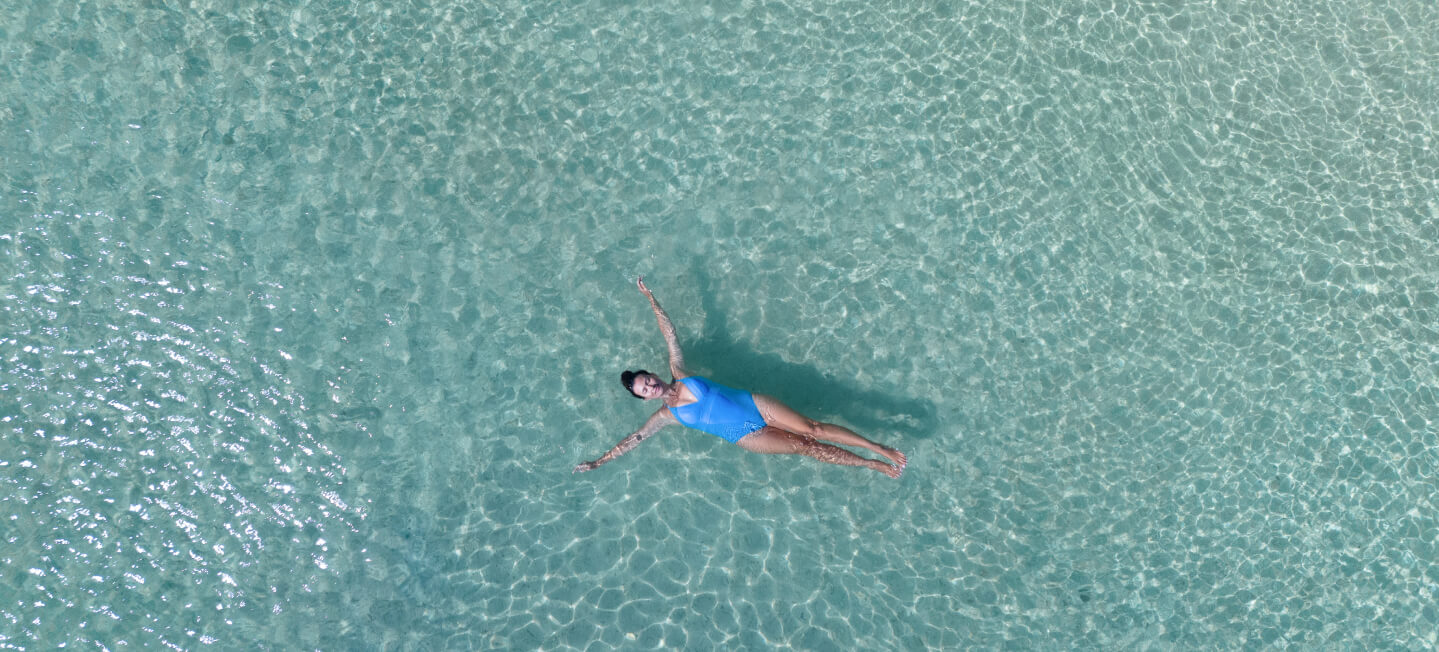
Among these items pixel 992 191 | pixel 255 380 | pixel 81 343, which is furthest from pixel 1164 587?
pixel 81 343

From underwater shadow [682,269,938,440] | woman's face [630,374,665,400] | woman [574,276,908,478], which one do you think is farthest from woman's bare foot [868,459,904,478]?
woman's face [630,374,665,400]

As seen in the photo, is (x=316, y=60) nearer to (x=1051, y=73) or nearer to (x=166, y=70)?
(x=166, y=70)

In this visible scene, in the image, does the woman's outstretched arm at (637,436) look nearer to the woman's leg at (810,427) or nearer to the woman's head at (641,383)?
the woman's head at (641,383)

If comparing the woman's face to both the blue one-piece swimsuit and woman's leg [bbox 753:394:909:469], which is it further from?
woman's leg [bbox 753:394:909:469]

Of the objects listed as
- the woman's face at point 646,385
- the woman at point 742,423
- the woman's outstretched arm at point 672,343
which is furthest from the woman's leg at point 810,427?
the woman's face at point 646,385

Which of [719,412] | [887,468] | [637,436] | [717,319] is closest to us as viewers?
[719,412]

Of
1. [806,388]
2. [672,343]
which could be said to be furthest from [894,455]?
[672,343]

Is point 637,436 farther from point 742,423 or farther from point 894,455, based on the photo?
point 894,455
